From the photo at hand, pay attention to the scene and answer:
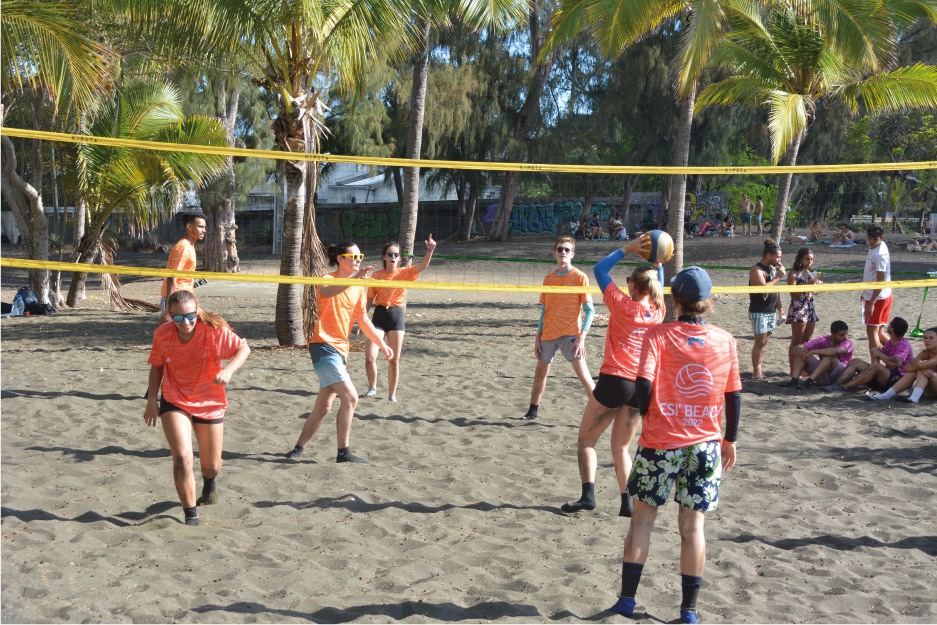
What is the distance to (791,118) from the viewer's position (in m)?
10.7

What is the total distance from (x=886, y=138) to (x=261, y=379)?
22.7m

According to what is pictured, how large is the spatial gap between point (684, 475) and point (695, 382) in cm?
38

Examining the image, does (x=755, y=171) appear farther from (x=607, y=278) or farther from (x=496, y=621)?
(x=496, y=621)

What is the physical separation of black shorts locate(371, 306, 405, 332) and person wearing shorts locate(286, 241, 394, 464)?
1.42 meters

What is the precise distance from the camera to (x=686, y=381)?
2.83 m

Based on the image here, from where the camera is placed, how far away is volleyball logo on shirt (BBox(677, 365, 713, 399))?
2812mm

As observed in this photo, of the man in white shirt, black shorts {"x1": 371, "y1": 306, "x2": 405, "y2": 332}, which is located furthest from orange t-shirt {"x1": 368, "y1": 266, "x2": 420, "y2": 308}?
the man in white shirt

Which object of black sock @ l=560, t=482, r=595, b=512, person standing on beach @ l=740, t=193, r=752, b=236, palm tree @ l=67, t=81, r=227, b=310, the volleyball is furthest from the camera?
person standing on beach @ l=740, t=193, r=752, b=236

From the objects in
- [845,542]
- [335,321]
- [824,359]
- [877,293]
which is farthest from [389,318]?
[877,293]

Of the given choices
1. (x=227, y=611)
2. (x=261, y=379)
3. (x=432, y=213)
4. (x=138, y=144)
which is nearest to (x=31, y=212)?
(x=261, y=379)

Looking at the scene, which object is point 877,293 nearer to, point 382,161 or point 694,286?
point 382,161

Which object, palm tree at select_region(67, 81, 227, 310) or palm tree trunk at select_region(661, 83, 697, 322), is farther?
palm tree at select_region(67, 81, 227, 310)

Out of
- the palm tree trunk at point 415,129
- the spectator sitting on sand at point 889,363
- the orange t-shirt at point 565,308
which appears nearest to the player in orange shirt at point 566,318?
the orange t-shirt at point 565,308

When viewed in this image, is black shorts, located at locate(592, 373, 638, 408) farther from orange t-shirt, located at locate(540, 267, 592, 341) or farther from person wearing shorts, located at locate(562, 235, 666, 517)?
orange t-shirt, located at locate(540, 267, 592, 341)
